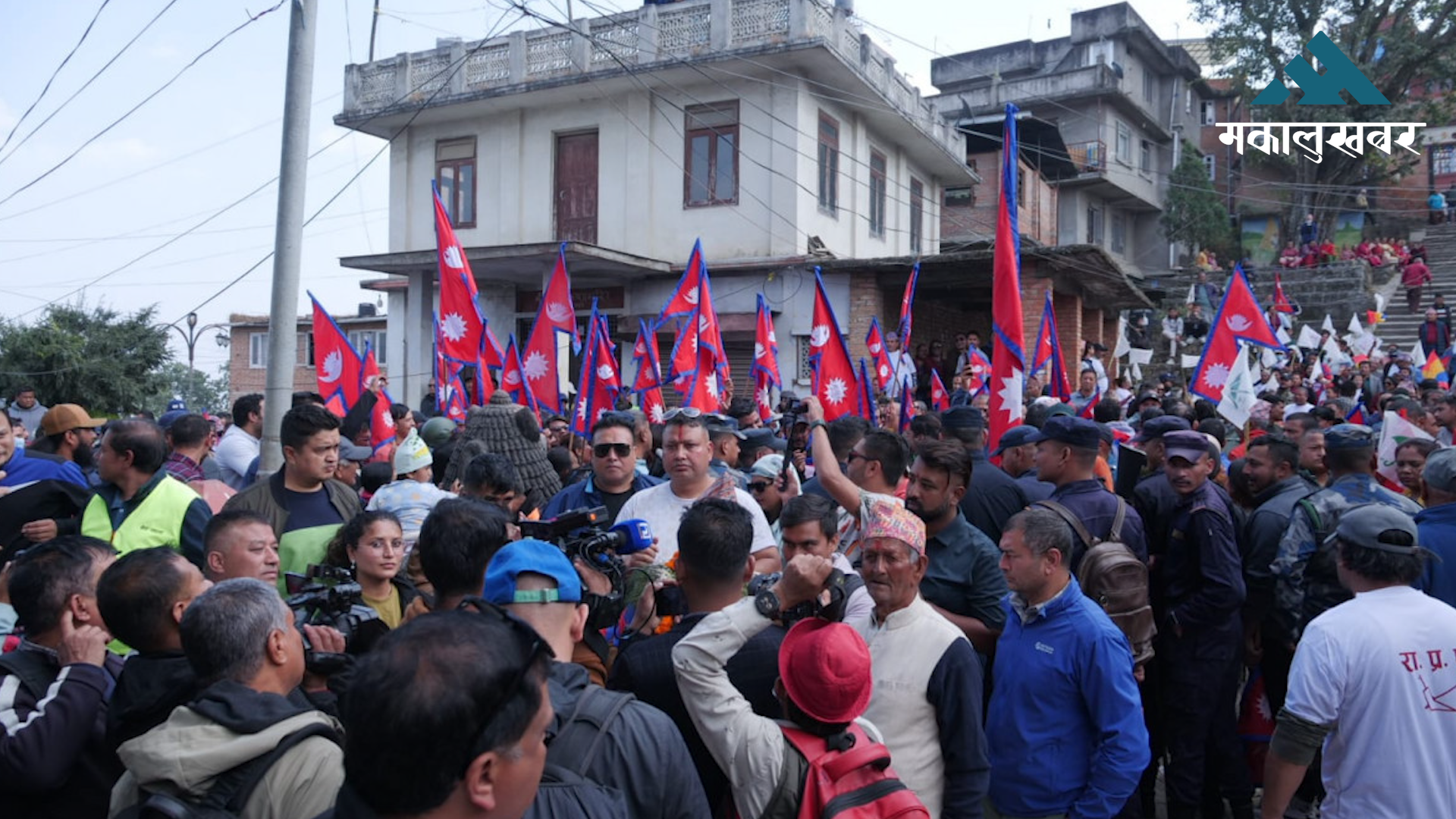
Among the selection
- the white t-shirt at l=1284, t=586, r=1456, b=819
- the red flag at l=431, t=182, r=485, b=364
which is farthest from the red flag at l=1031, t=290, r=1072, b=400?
the white t-shirt at l=1284, t=586, r=1456, b=819

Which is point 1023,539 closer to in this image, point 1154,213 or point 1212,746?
point 1212,746

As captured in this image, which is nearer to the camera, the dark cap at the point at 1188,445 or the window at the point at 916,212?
the dark cap at the point at 1188,445

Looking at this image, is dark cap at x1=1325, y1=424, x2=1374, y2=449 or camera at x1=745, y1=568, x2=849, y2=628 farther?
dark cap at x1=1325, y1=424, x2=1374, y2=449

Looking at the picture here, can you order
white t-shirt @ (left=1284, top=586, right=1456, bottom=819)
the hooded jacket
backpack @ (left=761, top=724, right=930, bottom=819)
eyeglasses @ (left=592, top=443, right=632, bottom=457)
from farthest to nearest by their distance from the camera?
eyeglasses @ (left=592, top=443, right=632, bottom=457) < white t-shirt @ (left=1284, top=586, right=1456, bottom=819) < backpack @ (left=761, top=724, right=930, bottom=819) < the hooded jacket

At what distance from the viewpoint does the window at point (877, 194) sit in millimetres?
21859

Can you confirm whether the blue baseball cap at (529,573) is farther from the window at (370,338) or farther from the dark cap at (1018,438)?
the window at (370,338)

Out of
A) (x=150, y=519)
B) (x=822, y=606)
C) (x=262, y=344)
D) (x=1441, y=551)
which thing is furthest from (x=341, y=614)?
(x=262, y=344)

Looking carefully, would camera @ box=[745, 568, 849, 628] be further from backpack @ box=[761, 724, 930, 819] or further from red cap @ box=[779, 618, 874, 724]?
backpack @ box=[761, 724, 930, 819]

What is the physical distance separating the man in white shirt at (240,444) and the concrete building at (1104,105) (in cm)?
2940

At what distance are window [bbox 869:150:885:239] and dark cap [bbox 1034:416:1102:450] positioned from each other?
17545 mm

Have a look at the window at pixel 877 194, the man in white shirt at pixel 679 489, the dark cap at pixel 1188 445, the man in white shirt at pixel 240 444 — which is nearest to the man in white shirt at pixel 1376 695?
the dark cap at pixel 1188 445

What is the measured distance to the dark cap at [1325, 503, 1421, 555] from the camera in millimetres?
3371

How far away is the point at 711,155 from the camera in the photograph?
1962 cm

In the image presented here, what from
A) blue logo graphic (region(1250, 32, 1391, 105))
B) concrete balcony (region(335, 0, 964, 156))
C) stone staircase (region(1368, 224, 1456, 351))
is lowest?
stone staircase (region(1368, 224, 1456, 351))
